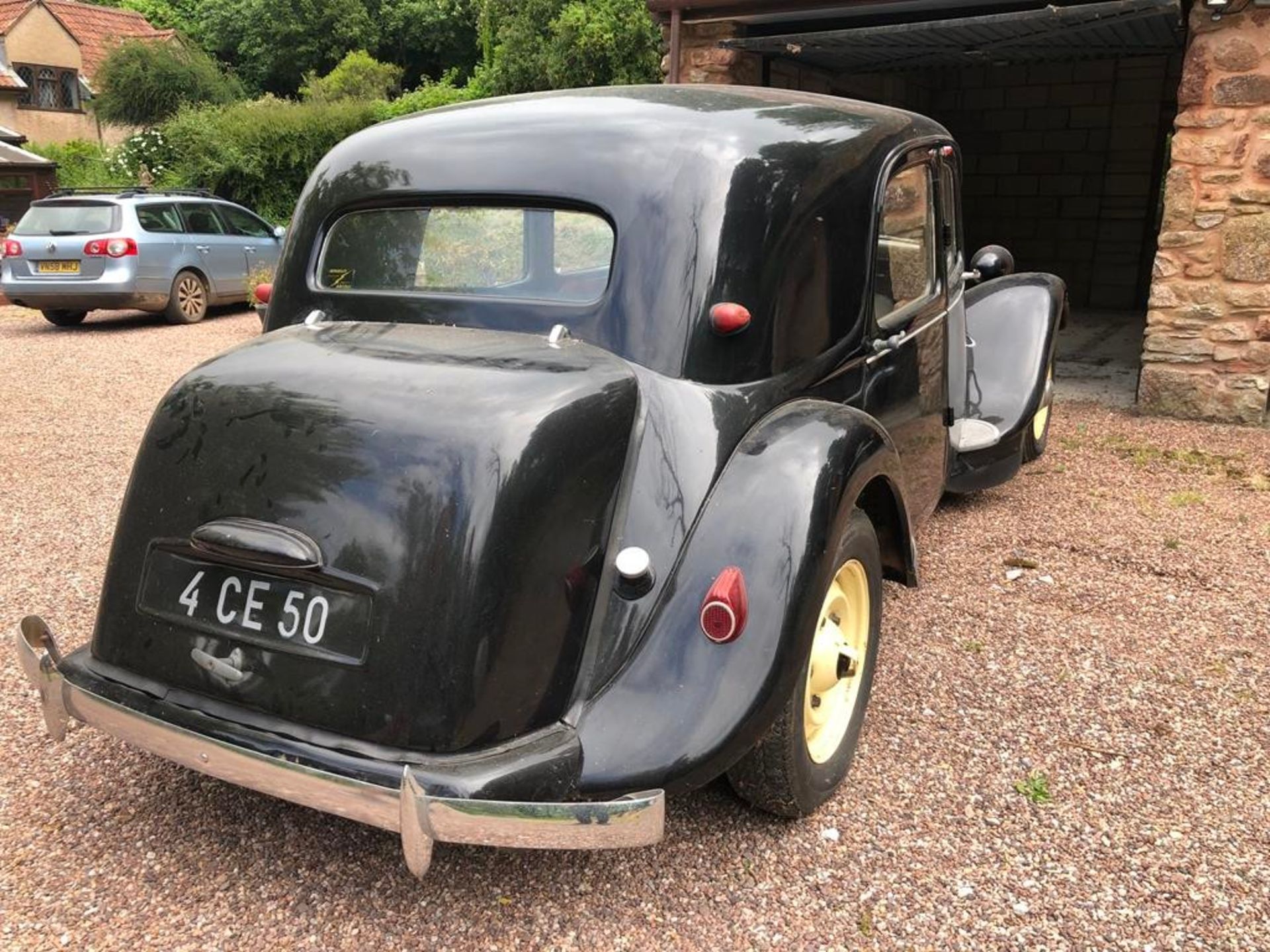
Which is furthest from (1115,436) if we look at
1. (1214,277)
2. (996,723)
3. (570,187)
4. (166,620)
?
(166,620)

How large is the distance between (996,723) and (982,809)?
471mm

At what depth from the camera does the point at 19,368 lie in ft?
30.2

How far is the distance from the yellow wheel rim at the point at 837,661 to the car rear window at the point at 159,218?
10.9 metres

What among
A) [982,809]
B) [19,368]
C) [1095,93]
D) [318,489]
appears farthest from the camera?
[1095,93]

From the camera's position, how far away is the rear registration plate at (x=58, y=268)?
36.1ft

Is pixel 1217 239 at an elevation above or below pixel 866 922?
above

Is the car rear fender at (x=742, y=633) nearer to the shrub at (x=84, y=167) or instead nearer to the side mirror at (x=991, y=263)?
the side mirror at (x=991, y=263)

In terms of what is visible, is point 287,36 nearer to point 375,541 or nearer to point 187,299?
point 187,299

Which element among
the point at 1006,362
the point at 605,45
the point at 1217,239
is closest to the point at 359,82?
the point at 605,45

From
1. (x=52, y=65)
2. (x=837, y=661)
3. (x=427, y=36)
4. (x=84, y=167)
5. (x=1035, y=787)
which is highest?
(x=427, y=36)

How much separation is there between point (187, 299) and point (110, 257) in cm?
108

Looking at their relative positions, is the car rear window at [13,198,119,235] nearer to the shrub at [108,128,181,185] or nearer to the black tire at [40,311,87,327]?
the black tire at [40,311,87,327]

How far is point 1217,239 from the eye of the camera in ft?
20.7

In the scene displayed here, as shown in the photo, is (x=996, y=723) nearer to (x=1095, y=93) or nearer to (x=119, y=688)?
(x=119, y=688)
